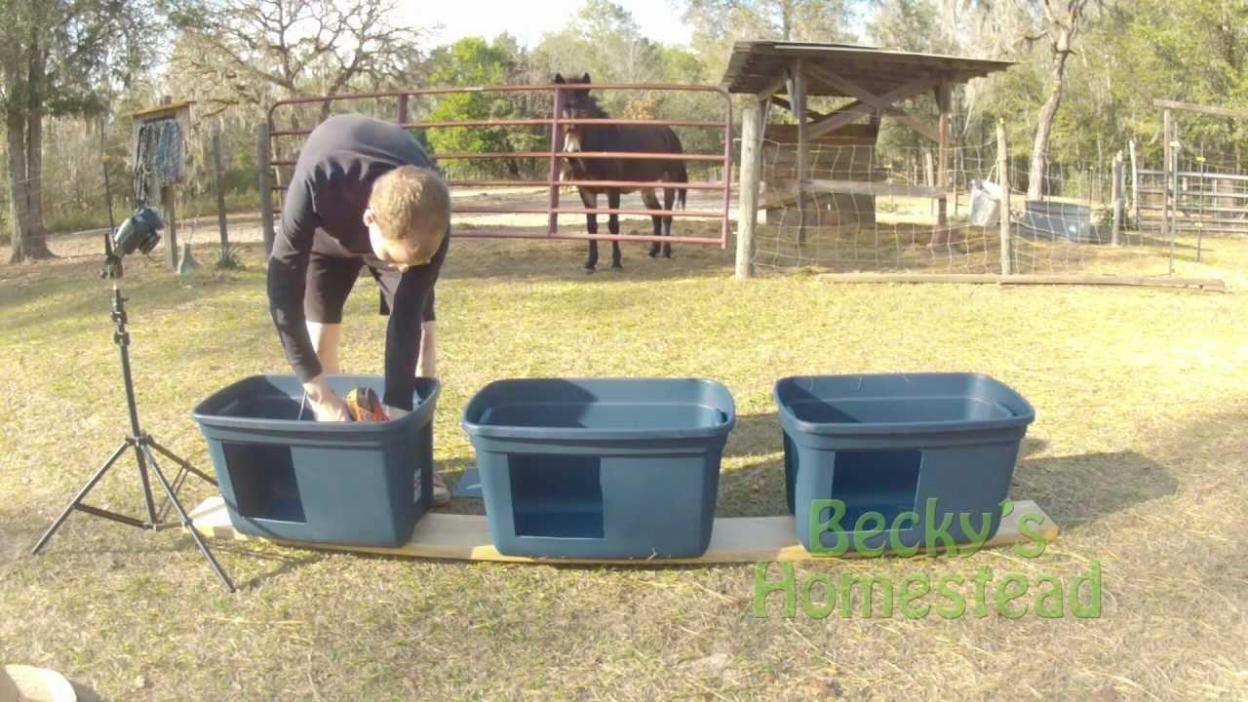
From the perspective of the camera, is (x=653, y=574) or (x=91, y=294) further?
(x=91, y=294)

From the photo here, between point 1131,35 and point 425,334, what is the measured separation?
19834 mm

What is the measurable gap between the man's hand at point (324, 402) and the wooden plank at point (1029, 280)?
17.5 ft

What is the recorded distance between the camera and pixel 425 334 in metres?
2.97

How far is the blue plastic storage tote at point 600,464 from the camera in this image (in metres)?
2.32

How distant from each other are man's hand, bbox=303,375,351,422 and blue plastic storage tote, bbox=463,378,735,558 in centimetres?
39

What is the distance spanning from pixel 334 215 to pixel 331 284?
1.66 ft

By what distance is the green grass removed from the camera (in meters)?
2.05

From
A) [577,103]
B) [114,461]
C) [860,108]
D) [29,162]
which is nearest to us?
[114,461]

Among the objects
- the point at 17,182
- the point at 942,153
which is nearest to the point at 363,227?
the point at 942,153

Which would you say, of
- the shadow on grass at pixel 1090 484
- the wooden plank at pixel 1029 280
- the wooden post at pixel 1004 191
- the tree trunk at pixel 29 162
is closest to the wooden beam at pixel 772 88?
the wooden post at pixel 1004 191

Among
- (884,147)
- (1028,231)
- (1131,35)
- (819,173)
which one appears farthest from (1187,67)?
(884,147)

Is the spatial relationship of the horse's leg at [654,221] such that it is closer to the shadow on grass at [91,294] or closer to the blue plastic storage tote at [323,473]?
the shadow on grass at [91,294]

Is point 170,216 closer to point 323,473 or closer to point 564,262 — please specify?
point 564,262

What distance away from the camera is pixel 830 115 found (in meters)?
9.67
